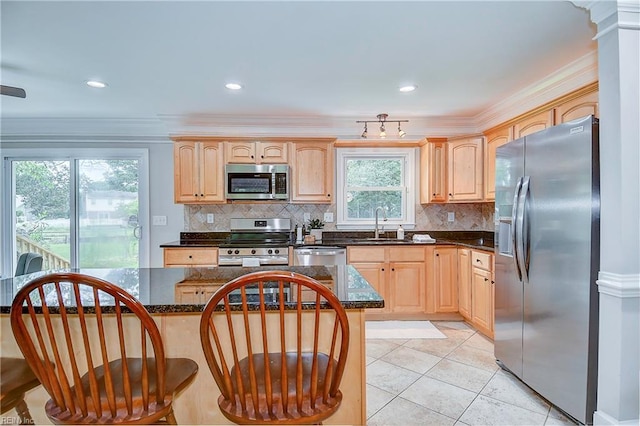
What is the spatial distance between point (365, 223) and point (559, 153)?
254 cm

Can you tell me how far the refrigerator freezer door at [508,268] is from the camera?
7.83 ft

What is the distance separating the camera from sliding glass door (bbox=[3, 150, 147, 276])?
4160 mm

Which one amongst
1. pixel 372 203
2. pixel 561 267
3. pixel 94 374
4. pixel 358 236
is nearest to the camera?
pixel 94 374

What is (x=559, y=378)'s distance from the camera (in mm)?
2021

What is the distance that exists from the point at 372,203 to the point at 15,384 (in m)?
3.74

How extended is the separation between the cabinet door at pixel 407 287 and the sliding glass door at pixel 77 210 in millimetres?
3168

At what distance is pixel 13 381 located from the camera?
1244 mm

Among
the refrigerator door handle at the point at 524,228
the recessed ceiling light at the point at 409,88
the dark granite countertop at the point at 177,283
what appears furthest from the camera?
the recessed ceiling light at the point at 409,88

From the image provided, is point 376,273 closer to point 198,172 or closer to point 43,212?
point 198,172

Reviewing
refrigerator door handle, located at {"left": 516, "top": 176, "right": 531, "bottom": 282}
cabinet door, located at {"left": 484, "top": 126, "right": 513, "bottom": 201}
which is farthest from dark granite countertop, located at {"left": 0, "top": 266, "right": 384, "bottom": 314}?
cabinet door, located at {"left": 484, "top": 126, "right": 513, "bottom": 201}

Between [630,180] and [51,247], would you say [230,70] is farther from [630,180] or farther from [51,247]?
[51,247]

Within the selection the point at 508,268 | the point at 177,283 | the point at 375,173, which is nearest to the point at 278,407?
the point at 177,283

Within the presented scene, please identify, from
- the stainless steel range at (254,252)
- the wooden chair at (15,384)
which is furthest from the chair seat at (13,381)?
the stainless steel range at (254,252)

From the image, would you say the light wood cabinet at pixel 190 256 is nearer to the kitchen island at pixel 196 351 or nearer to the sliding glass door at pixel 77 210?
the sliding glass door at pixel 77 210
